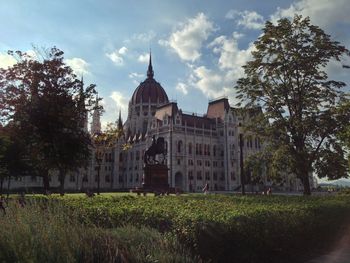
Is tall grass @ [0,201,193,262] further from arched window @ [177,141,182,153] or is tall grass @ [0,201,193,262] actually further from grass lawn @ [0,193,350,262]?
arched window @ [177,141,182,153]

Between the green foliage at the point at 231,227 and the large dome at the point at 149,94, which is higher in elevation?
the large dome at the point at 149,94

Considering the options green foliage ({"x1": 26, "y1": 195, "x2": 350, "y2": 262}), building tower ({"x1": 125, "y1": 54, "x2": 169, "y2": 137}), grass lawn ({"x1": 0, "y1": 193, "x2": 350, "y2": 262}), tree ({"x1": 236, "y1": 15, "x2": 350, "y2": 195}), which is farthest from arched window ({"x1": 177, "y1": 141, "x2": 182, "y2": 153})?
green foliage ({"x1": 26, "y1": 195, "x2": 350, "y2": 262})

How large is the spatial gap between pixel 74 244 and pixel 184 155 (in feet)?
324

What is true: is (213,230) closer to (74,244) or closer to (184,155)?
(74,244)

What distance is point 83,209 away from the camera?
9.55 metres

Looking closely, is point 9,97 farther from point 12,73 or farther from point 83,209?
point 83,209

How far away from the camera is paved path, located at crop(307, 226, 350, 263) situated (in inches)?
423

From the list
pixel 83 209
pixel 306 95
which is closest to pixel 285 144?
pixel 306 95

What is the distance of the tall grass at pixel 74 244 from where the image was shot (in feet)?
18.0

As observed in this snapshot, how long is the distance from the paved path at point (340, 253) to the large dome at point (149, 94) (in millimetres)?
119848

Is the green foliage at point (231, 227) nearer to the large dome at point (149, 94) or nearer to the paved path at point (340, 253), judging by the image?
the paved path at point (340, 253)

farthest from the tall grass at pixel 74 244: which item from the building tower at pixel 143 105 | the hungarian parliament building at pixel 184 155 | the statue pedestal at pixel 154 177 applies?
the building tower at pixel 143 105

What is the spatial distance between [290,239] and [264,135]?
18.2m

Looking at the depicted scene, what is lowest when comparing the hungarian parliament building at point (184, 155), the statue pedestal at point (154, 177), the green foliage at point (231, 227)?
the green foliage at point (231, 227)
